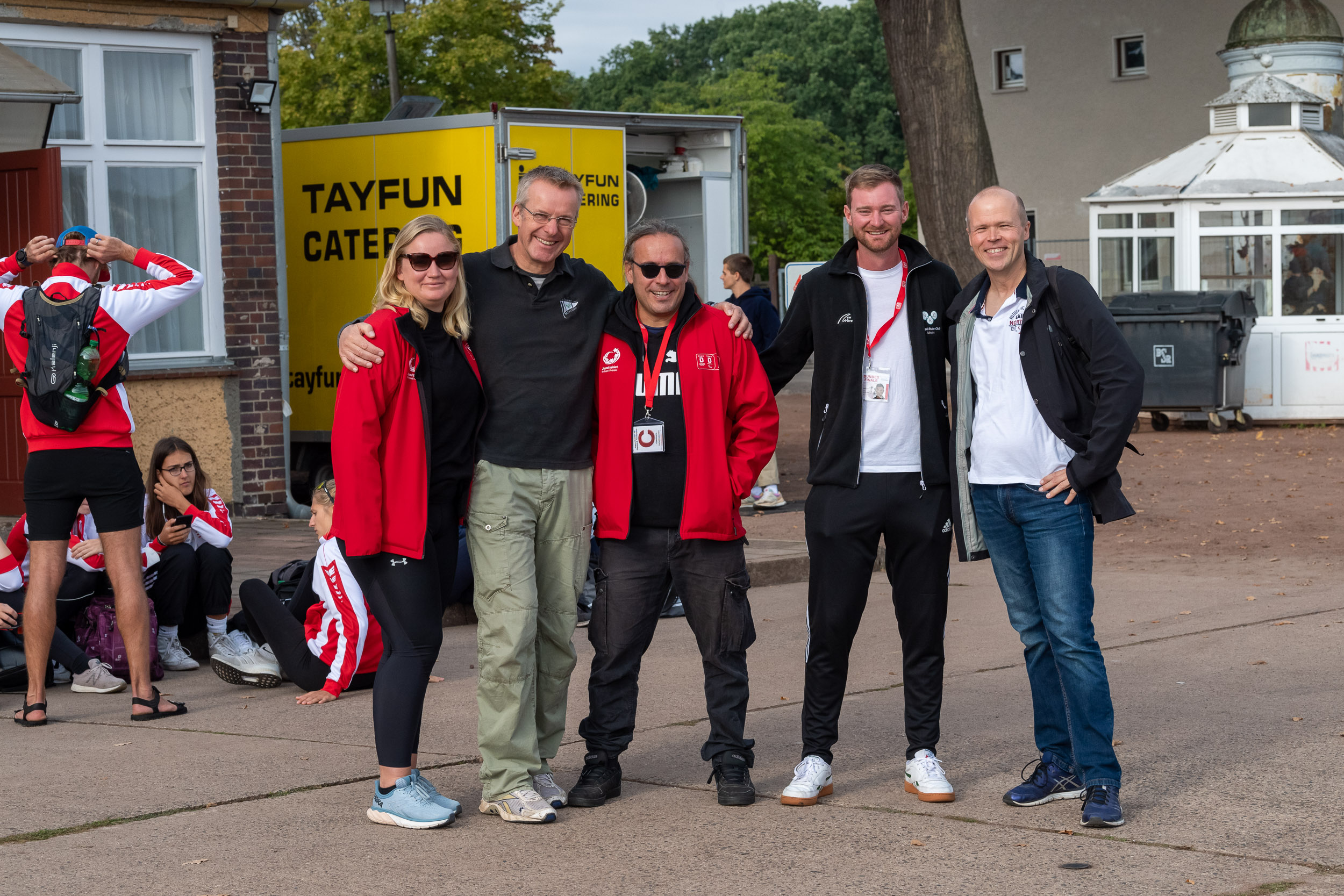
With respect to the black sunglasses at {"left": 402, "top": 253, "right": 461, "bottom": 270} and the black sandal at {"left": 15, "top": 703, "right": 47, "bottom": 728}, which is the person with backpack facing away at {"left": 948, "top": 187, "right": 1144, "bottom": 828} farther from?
the black sandal at {"left": 15, "top": 703, "right": 47, "bottom": 728}

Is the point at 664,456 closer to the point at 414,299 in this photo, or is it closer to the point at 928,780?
the point at 414,299

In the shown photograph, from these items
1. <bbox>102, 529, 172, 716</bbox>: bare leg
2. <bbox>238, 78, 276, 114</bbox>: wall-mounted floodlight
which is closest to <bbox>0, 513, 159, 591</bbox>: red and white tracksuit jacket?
<bbox>102, 529, 172, 716</bbox>: bare leg

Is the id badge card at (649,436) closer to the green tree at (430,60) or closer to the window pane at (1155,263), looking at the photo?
the window pane at (1155,263)

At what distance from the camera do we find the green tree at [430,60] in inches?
1486

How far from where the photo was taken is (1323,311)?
19.9 m

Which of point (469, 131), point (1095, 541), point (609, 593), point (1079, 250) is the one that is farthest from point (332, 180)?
point (1079, 250)

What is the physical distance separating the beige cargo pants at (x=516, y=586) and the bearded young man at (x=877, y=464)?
0.77m

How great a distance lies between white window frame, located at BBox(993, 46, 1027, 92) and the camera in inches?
1389

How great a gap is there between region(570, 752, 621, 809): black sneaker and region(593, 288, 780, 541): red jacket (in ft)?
2.32

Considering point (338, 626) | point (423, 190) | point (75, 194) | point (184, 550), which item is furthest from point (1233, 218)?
point (338, 626)

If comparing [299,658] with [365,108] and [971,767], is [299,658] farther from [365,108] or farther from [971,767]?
[365,108]

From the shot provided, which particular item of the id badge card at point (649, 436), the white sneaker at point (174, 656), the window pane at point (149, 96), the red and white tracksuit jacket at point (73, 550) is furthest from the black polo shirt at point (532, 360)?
the window pane at point (149, 96)

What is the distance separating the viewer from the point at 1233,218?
67.3 ft

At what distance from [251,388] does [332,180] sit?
6.93ft
